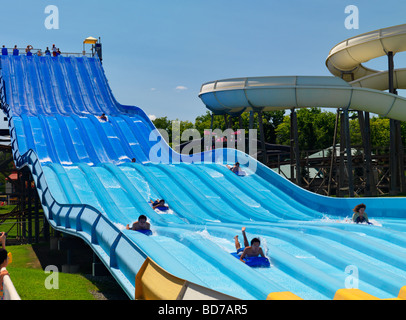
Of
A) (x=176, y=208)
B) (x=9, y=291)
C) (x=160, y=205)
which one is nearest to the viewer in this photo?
(x=9, y=291)

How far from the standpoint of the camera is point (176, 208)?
13656 mm

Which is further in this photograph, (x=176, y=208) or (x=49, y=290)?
(x=176, y=208)

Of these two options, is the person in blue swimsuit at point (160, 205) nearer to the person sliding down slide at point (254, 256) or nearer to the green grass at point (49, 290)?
the green grass at point (49, 290)

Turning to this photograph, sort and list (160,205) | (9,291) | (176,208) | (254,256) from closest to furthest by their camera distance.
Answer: (9,291)
(254,256)
(160,205)
(176,208)

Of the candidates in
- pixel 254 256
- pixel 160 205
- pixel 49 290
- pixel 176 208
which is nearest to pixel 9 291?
pixel 49 290

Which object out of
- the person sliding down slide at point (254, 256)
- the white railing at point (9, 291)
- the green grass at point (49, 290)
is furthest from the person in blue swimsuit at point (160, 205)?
the white railing at point (9, 291)

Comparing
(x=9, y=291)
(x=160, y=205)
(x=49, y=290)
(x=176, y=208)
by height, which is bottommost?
(x=49, y=290)

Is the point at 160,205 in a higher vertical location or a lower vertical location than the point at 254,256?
higher

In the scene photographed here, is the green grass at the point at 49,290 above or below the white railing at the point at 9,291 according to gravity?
below

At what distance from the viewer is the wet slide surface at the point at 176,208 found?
775cm

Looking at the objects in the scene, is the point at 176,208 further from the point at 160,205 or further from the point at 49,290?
the point at 49,290

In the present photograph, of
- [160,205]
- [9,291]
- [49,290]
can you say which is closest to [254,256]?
[49,290]

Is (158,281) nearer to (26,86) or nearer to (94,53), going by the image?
(26,86)
